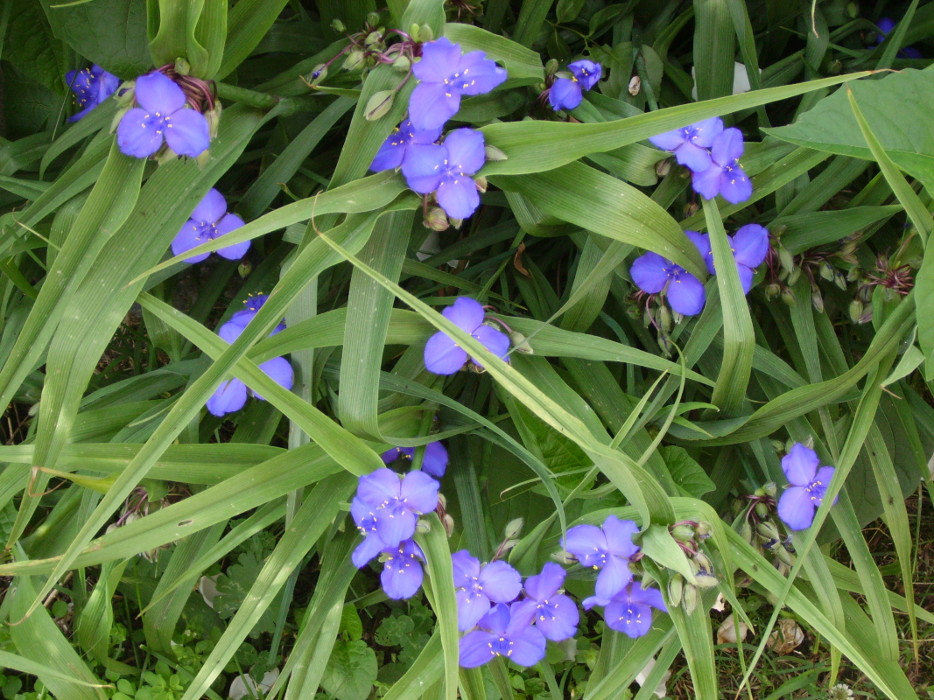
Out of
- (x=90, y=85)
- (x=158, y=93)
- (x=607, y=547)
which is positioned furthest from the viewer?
(x=90, y=85)

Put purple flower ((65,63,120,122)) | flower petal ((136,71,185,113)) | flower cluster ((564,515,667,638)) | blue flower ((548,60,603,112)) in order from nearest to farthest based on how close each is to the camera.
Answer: flower petal ((136,71,185,113))
flower cluster ((564,515,667,638))
blue flower ((548,60,603,112))
purple flower ((65,63,120,122))

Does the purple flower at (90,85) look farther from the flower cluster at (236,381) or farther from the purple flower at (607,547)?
the purple flower at (607,547)

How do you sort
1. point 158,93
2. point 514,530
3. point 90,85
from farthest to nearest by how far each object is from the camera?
point 90,85 < point 514,530 < point 158,93

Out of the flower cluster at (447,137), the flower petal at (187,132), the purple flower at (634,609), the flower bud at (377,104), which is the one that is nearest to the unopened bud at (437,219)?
the flower cluster at (447,137)

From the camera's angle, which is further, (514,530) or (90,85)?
(90,85)

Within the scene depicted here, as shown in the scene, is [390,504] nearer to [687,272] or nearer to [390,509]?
[390,509]

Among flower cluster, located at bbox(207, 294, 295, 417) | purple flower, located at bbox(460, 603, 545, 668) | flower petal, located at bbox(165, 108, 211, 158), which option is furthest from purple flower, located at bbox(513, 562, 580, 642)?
flower petal, located at bbox(165, 108, 211, 158)

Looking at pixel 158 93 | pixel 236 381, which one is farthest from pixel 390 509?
pixel 158 93

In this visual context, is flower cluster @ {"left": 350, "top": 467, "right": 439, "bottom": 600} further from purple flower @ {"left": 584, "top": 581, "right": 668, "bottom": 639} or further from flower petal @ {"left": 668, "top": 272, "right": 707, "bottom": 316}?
flower petal @ {"left": 668, "top": 272, "right": 707, "bottom": 316}
